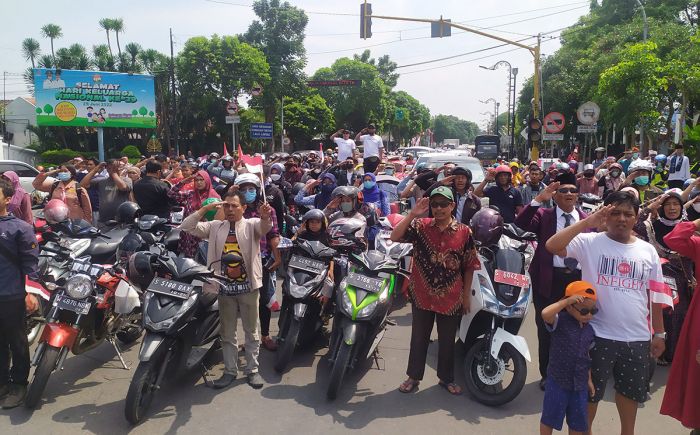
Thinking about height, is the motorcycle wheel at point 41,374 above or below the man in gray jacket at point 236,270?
below

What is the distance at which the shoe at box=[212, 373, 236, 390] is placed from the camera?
15.1 ft

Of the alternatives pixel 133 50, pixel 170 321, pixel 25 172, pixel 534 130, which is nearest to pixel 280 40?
pixel 133 50

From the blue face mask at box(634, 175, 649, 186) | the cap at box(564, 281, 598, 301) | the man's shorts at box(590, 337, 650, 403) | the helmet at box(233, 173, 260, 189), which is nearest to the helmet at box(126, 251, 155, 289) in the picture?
the helmet at box(233, 173, 260, 189)

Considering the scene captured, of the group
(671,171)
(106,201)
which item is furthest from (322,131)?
(106,201)

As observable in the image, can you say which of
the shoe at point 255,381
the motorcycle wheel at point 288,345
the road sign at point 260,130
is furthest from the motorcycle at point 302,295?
the road sign at point 260,130

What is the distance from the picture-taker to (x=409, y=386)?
462cm

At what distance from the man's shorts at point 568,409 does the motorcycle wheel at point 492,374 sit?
0.91 m

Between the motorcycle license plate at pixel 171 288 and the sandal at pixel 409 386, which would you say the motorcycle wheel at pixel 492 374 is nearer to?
the sandal at pixel 409 386

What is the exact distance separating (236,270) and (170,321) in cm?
72

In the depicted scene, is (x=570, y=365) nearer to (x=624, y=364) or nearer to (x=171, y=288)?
(x=624, y=364)

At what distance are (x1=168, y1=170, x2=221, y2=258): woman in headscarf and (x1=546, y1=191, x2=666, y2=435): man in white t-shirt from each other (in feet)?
12.8

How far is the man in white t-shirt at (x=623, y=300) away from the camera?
10.8 feet

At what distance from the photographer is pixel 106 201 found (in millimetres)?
7551

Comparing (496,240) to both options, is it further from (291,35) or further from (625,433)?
(291,35)
